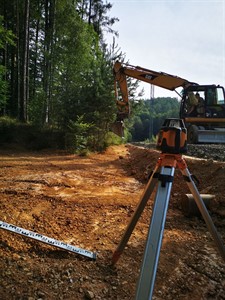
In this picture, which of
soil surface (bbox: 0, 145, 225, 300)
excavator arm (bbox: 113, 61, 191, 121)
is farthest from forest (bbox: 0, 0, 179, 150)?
soil surface (bbox: 0, 145, 225, 300)

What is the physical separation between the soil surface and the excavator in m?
6.57

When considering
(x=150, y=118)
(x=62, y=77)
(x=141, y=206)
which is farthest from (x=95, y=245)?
(x=150, y=118)

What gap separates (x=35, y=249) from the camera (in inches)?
110

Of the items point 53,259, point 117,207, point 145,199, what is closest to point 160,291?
point 145,199

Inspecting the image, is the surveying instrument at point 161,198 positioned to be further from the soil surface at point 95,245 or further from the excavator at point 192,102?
the excavator at point 192,102

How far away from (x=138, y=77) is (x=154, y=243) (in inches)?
442

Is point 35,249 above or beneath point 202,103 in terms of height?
beneath

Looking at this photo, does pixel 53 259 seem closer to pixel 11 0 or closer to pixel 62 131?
pixel 62 131

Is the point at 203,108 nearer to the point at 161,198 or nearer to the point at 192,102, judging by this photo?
the point at 192,102

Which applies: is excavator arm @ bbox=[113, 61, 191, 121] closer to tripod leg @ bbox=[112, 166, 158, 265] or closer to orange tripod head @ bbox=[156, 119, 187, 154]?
tripod leg @ bbox=[112, 166, 158, 265]

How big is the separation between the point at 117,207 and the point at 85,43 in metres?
16.6

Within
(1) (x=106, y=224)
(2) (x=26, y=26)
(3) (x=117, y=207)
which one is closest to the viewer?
(1) (x=106, y=224)

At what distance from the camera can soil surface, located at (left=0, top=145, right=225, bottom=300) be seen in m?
2.28

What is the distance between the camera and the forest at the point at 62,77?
1275cm
